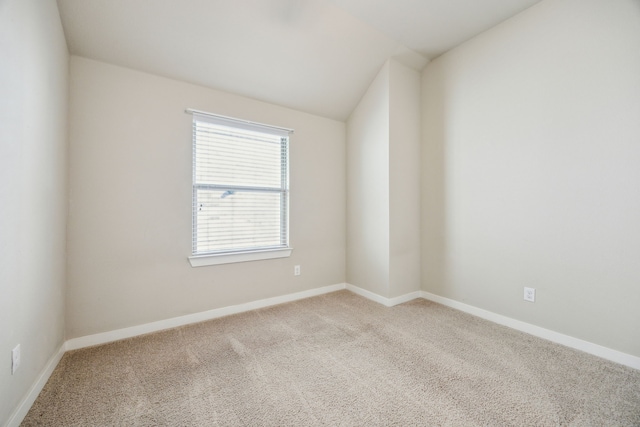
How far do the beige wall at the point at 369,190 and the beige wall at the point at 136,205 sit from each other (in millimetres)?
1122

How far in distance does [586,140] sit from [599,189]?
39cm

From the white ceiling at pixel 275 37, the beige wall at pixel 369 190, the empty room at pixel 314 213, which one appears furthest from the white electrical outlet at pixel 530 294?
the white ceiling at pixel 275 37

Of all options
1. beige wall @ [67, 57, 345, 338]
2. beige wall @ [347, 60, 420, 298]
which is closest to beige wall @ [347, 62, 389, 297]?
beige wall @ [347, 60, 420, 298]

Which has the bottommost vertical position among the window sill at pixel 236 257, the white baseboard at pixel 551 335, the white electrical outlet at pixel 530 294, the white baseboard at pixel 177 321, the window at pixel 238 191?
the white baseboard at pixel 551 335

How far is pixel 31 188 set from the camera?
148cm

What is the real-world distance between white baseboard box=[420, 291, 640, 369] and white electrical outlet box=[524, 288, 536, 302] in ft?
0.73

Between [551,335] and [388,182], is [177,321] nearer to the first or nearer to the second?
[388,182]

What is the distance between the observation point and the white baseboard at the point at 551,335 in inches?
73.7

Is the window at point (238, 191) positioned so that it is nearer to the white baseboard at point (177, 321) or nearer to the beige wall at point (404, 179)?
the white baseboard at point (177, 321)

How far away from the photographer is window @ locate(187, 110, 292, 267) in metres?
2.63

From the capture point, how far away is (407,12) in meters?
2.43

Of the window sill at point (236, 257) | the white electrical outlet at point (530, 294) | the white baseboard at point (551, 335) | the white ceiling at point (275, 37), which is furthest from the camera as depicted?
the window sill at point (236, 257)

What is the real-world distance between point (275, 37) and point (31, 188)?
6.96ft

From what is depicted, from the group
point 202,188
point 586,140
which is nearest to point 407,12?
point 586,140
